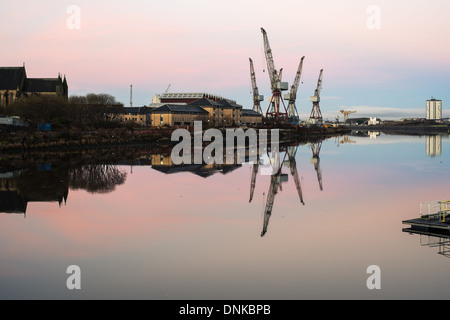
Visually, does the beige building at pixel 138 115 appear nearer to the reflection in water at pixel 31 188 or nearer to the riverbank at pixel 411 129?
the reflection in water at pixel 31 188

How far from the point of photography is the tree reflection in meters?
14.8

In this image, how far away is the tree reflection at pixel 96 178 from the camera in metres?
14.8

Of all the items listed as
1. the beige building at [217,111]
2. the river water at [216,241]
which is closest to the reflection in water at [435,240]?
the river water at [216,241]

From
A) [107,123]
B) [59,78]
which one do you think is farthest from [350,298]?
[59,78]

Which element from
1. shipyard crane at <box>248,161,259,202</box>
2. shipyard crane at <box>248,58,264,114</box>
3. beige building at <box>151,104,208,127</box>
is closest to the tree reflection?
shipyard crane at <box>248,161,259,202</box>

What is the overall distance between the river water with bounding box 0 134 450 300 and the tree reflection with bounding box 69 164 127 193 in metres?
0.13

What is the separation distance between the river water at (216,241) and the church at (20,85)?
125 feet

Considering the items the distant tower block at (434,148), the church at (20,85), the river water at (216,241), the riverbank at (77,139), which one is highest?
the church at (20,85)

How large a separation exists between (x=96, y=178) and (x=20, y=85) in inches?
1550

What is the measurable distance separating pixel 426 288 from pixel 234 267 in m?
2.70

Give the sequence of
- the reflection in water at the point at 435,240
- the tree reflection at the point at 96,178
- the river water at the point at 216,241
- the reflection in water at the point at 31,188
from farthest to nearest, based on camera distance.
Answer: the tree reflection at the point at 96,178
the reflection in water at the point at 31,188
the reflection in water at the point at 435,240
the river water at the point at 216,241

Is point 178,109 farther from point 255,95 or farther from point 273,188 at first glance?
point 273,188

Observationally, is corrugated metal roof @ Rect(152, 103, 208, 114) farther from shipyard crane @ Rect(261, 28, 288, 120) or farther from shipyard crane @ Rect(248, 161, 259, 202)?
shipyard crane @ Rect(248, 161, 259, 202)

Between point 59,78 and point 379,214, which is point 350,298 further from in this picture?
point 59,78
